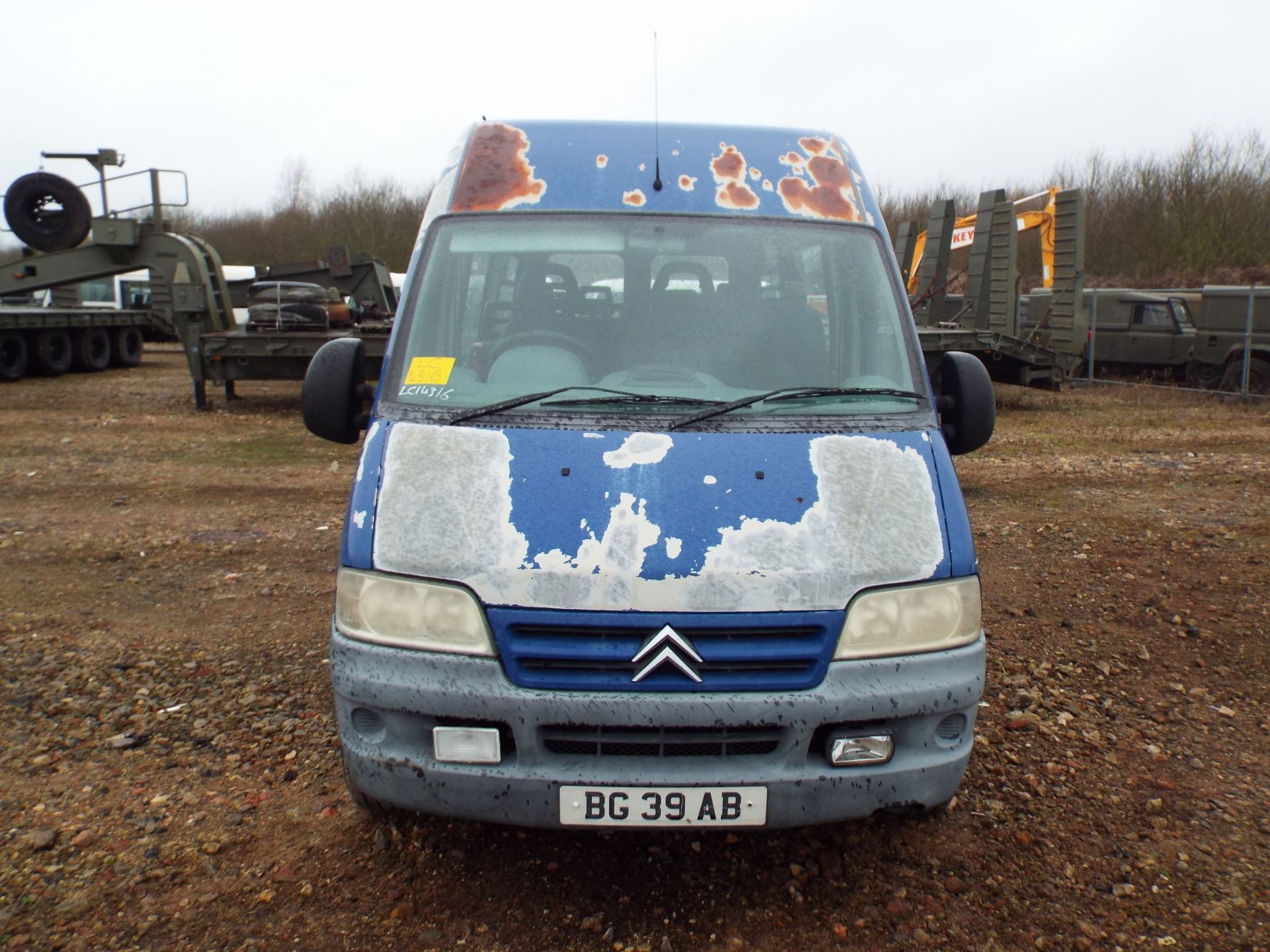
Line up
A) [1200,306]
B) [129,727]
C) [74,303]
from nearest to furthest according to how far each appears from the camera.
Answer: [129,727], [1200,306], [74,303]

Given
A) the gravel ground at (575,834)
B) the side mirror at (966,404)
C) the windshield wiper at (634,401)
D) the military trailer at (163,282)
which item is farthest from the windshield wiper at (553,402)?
the military trailer at (163,282)

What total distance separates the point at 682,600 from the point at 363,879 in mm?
1292

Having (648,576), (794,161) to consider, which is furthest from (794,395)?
(794,161)

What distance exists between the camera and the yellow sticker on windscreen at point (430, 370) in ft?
10.5

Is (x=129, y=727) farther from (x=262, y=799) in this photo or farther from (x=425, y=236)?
(x=425, y=236)

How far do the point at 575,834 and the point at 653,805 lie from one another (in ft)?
2.57

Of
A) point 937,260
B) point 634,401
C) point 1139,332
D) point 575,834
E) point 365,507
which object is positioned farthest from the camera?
point 1139,332

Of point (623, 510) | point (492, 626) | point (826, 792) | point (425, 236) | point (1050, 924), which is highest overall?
point (425, 236)

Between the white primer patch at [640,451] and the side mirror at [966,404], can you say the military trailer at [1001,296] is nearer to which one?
the side mirror at [966,404]

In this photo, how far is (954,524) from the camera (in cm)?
276

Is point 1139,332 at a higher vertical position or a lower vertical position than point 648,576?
higher

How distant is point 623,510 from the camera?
8.68 feet

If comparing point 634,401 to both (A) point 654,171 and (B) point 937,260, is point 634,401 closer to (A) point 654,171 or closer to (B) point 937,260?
(A) point 654,171

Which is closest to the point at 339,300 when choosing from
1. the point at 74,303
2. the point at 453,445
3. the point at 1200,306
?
the point at 74,303
